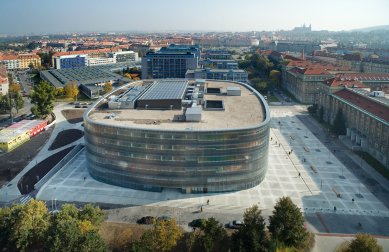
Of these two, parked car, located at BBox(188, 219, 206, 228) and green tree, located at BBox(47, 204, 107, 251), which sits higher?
Result: green tree, located at BBox(47, 204, 107, 251)

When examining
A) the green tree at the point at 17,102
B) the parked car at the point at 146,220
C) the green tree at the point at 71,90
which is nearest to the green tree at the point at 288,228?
the parked car at the point at 146,220

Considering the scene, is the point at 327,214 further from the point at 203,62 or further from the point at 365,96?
the point at 203,62

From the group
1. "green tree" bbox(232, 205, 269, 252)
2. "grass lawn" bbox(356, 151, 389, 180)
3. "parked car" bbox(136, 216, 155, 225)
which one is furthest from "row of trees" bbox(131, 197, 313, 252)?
"grass lawn" bbox(356, 151, 389, 180)

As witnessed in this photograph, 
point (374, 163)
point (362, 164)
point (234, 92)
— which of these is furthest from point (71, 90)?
point (374, 163)

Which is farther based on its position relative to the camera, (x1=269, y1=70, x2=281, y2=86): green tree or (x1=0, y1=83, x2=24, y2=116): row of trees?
(x1=269, y1=70, x2=281, y2=86): green tree

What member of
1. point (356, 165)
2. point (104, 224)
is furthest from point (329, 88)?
point (104, 224)

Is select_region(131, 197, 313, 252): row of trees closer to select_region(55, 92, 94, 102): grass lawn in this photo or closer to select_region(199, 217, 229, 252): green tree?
select_region(199, 217, 229, 252): green tree
